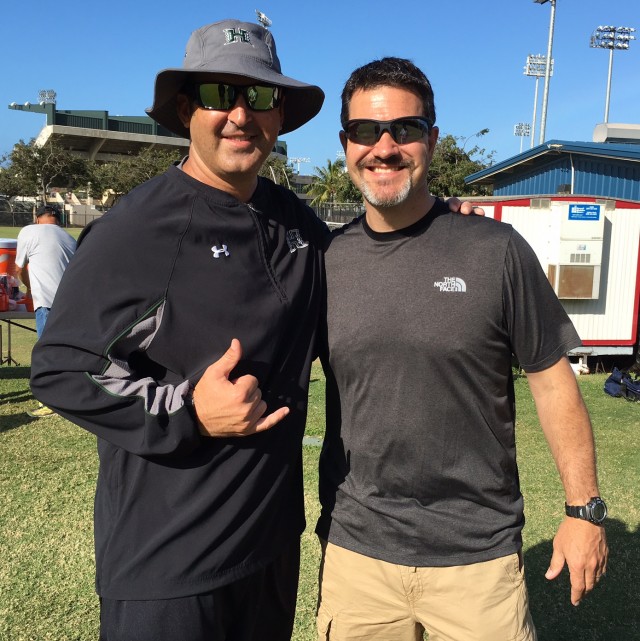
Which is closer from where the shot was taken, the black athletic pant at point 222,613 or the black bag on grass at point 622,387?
the black athletic pant at point 222,613

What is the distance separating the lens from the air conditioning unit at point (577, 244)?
934 centimetres

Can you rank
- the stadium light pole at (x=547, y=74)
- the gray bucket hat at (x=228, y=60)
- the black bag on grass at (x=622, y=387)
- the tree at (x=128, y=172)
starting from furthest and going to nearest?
the tree at (x=128, y=172) → the stadium light pole at (x=547, y=74) → the black bag on grass at (x=622, y=387) → the gray bucket hat at (x=228, y=60)

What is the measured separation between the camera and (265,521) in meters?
2.16

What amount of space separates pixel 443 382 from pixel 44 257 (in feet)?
22.2

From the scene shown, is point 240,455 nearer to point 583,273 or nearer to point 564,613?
point 564,613

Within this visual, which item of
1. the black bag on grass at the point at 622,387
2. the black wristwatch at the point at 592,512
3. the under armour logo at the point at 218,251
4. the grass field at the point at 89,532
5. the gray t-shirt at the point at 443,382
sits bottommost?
the grass field at the point at 89,532

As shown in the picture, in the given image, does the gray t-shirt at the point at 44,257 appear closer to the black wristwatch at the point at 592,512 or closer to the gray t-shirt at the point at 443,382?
the gray t-shirt at the point at 443,382

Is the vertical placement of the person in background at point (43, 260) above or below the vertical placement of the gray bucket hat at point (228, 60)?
below

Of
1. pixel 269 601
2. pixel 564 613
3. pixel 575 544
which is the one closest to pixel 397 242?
pixel 575 544

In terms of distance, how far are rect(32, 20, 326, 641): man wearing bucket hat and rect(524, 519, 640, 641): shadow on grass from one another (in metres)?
2.04

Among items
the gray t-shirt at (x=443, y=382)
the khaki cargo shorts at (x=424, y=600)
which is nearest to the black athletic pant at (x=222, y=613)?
the khaki cargo shorts at (x=424, y=600)

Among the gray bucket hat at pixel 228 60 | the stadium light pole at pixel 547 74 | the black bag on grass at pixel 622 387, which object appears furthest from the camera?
the stadium light pole at pixel 547 74

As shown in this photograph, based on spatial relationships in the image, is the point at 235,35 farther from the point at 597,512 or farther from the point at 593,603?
the point at 593,603

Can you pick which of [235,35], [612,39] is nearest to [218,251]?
[235,35]
